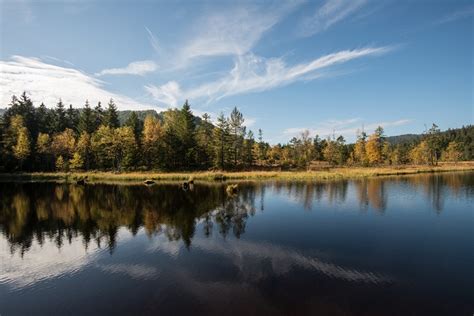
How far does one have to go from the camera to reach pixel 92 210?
106 feet

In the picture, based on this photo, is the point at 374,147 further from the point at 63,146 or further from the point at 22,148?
the point at 22,148

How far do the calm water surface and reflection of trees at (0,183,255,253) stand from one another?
0.20 meters

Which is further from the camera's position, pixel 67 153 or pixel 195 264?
pixel 67 153

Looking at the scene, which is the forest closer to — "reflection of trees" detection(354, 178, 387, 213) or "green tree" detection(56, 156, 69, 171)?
"green tree" detection(56, 156, 69, 171)

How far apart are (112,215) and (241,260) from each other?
1839cm

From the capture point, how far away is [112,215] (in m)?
29.7

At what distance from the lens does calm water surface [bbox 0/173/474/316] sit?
1175 centimetres

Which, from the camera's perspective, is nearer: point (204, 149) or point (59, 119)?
point (204, 149)

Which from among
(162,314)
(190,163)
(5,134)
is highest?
(5,134)

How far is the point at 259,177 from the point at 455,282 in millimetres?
52404

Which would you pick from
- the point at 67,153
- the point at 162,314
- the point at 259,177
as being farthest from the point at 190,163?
the point at 162,314

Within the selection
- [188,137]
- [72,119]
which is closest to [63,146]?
[72,119]

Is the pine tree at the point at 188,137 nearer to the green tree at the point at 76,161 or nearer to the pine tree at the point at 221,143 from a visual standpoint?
the pine tree at the point at 221,143

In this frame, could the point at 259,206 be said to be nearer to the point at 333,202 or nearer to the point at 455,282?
the point at 333,202
